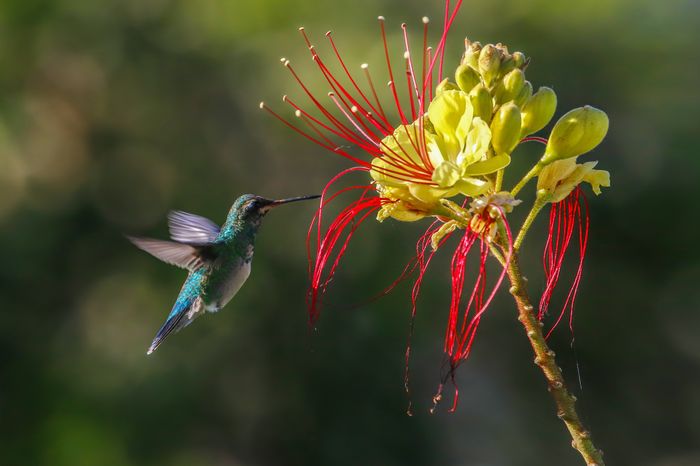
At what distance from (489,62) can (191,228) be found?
1409mm

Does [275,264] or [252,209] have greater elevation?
[252,209]

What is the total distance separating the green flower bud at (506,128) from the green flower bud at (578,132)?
0.36ft

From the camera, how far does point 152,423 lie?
562 cm

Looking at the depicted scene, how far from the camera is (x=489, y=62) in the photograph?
5.81 ft

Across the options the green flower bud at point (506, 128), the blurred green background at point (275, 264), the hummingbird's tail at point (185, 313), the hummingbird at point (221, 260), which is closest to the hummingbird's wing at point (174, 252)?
the hummingbird at point (221, 260)

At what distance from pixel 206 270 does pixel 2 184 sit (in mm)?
3753

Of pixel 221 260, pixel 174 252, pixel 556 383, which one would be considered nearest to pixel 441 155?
pixel 556 383

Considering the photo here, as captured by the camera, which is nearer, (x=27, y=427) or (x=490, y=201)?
(x=490, y=201)

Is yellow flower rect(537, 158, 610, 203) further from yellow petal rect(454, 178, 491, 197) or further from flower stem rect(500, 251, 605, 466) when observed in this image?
flower stem rect(500, 251, 605, 466)

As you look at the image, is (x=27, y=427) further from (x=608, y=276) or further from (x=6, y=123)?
(x=608, y=276)

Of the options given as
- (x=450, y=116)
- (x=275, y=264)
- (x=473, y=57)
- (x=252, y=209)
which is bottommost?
(x=275, y=264)

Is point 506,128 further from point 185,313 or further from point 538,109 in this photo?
point 185,313

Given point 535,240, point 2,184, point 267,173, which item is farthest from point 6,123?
point 535,240

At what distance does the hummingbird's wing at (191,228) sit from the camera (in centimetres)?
276
